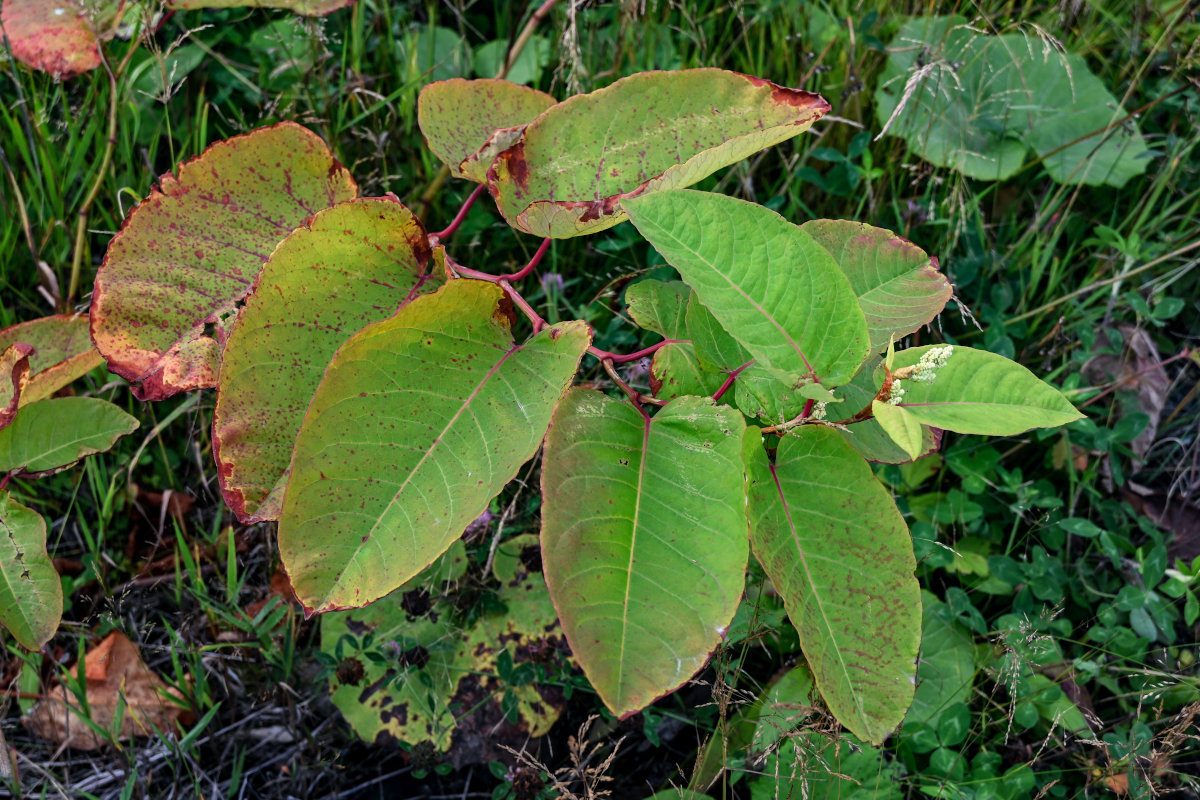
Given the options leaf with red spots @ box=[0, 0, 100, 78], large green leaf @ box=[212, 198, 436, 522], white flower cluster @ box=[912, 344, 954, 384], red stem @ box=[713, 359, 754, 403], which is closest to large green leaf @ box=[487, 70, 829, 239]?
large green leaf @ box=[212, 198, 436, 522]

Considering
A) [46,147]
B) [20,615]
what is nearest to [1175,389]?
[20,615]

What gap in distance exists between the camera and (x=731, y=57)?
2301 mm

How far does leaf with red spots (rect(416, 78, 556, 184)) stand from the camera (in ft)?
4.68

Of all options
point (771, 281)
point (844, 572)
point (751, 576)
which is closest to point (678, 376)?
point (771, 281)

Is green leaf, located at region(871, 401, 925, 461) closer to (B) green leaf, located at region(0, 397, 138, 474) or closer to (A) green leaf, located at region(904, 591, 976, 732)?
(A) green leaf, located at region(904, 591, 976, 732)

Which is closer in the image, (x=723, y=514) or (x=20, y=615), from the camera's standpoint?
(x=723, y=514)

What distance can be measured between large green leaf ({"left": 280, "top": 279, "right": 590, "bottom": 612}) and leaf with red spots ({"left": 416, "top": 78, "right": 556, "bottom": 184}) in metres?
0.37

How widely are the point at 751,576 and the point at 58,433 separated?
1.22m

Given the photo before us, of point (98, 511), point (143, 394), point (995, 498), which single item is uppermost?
point (143, 394)

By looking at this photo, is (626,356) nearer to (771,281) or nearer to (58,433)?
(771,281)

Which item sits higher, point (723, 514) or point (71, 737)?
point (723, 514)

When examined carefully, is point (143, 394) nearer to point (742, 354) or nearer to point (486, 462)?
point (486, 462)

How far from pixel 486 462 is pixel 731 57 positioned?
5.34ft

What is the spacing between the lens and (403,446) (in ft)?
3.62
